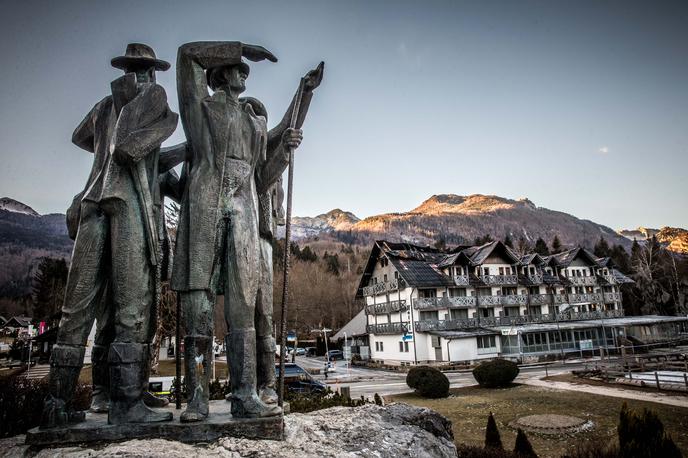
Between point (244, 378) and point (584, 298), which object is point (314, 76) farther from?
point (584, 298)

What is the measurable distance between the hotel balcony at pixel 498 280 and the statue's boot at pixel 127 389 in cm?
4816

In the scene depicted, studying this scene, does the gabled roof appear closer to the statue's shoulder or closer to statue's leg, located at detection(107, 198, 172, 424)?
the statue's shoulder

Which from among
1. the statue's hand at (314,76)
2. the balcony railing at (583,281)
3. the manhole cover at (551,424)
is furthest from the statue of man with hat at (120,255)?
the balcony railing at (583,281)

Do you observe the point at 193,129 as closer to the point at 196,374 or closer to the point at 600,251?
the point at 196,374

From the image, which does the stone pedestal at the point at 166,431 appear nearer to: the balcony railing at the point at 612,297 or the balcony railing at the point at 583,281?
the balcony railing at the point at 583,281

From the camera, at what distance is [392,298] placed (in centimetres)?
4991

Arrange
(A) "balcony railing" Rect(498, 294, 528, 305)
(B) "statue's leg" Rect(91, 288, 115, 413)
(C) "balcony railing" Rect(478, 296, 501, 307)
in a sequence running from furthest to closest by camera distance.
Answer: (A) "balcony railing" Rect(498, 294, 528, 305) < (C) "balcony railing" Rect(478, 296, 501, 307) < (B) "statue's leg" Rect(91, 288, 115, 413)

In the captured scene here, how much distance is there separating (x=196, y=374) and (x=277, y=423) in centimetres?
83

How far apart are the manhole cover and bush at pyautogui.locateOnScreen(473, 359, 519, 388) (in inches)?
362

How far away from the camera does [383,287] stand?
167 ft

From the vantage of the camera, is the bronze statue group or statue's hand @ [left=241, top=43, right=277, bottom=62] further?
statue's hand @ [left=241, top=43, right=277, bottom=62]

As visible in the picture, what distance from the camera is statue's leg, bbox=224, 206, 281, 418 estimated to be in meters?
3.96

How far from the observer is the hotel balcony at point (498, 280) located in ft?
160

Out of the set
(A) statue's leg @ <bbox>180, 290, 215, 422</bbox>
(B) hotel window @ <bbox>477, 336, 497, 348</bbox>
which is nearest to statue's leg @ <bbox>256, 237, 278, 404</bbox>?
(A) statue's leg @ <bbox>180, 290, 215, 422</bbox>
